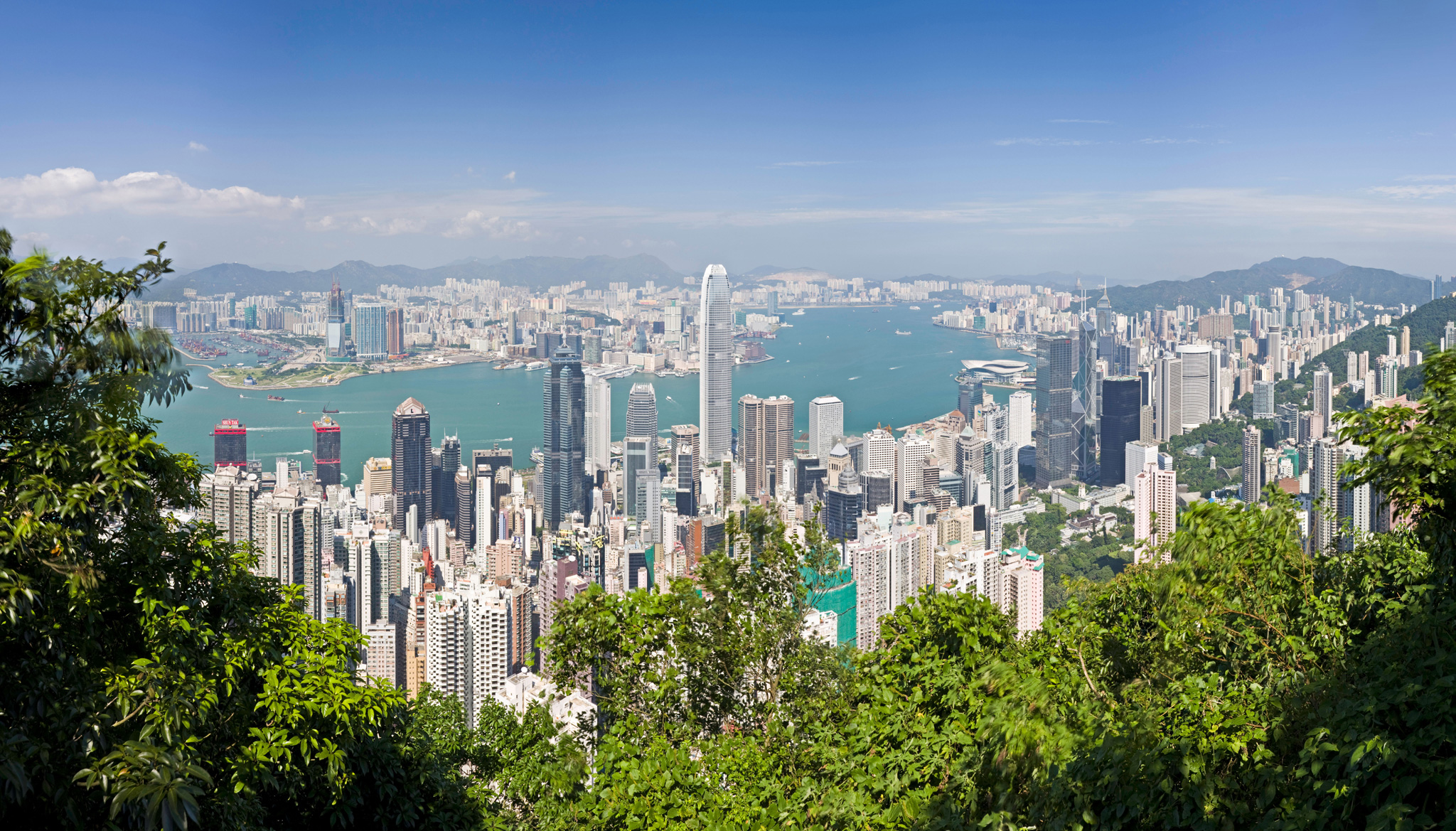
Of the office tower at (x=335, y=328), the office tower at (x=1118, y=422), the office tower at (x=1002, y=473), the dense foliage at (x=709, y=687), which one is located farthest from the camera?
the office tower at (x=335, y=328)

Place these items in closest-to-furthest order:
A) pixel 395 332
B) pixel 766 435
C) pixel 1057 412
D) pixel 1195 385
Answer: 1. pixel 766 435
2. pixel 1195 385
3. pixel 1057 412
4. pixel 395 332

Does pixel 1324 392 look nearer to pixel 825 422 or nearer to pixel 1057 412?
pixel 1057 412

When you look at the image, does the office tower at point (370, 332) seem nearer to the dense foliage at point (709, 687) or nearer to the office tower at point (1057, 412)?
the office tower at point (1057, 412)

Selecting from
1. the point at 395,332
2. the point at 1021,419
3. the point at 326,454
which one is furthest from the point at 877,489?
the point at 395,332

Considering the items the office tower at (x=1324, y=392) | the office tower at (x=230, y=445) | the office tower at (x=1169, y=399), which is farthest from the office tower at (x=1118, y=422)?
the office tower at (x=230, y=445)

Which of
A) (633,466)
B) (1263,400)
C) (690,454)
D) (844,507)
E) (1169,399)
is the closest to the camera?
(844,507)

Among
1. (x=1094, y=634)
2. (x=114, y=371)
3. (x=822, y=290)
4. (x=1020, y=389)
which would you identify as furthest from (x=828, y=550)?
(x=822, y=290)

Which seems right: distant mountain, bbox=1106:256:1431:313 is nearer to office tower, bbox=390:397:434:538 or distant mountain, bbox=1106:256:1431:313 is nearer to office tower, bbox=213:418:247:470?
office tower, bbox=390:397:434:538
